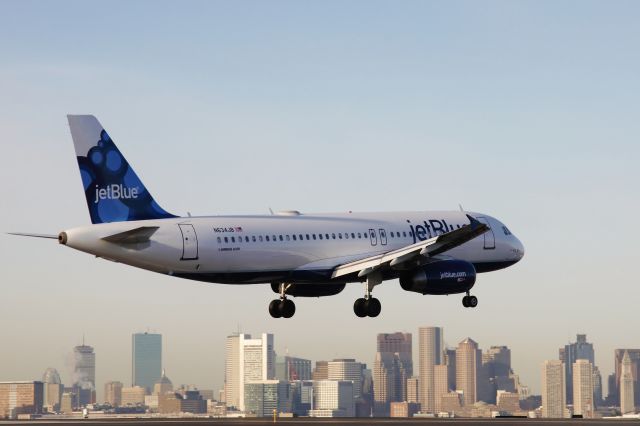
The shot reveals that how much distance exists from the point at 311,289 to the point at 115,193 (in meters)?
14.7

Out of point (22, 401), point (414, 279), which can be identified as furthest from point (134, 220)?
point (22, 401)

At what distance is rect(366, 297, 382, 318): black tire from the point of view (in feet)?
291

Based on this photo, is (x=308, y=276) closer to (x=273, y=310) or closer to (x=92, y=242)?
(x=273, y=310)

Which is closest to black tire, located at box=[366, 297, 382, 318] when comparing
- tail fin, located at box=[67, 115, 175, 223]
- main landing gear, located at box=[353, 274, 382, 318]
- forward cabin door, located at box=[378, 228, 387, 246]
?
main landing gear, located at box=[353, 274, 382, 318]

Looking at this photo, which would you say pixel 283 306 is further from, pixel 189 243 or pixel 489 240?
pixel 489 240

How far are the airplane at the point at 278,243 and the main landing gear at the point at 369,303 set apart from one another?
6cm

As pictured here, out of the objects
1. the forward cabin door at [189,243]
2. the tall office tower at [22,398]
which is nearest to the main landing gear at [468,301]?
the forward cabin door at [189,243]

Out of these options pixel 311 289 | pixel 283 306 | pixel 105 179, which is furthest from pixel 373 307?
pixel 105 179

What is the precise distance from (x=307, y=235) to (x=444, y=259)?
8417mm

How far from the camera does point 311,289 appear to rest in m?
91.7

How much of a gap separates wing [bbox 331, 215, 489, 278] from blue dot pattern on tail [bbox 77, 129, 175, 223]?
40.0ft

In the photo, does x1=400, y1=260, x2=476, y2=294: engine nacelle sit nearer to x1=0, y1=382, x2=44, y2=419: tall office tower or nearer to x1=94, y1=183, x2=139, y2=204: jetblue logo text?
x1=94, y1=183, x2=139, y2=204: jetblue logo text

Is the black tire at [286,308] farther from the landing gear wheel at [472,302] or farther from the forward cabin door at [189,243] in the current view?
the landing gear wheel at [472,302]

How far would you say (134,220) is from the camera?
84000 mm
